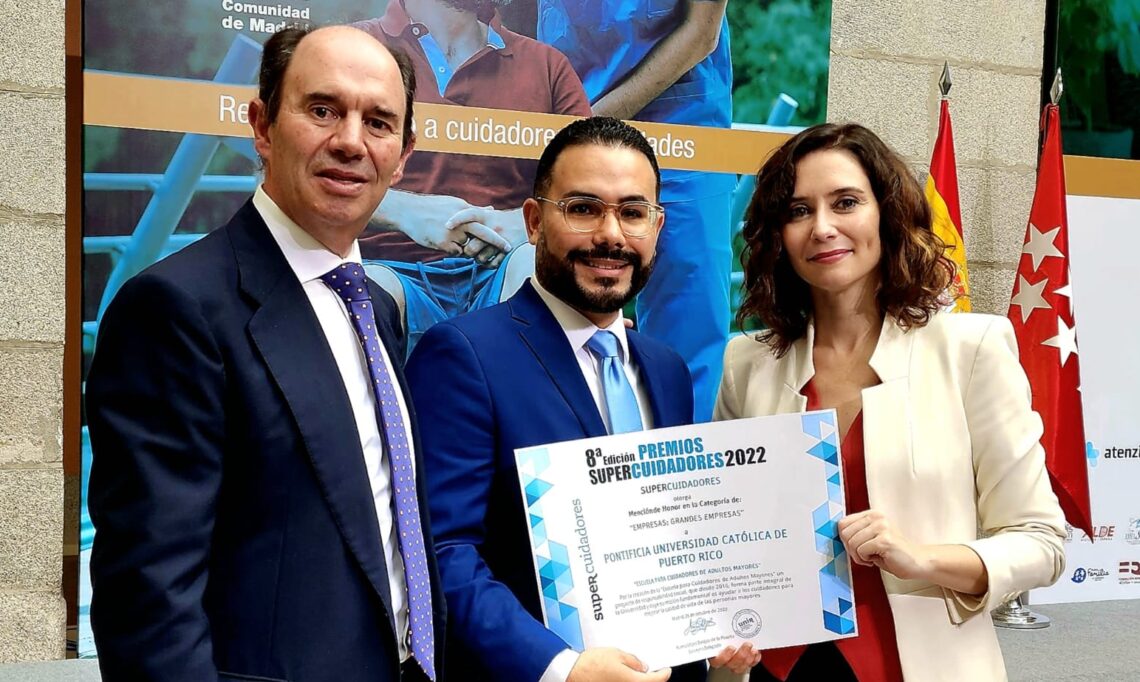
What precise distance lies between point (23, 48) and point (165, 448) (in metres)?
3.43

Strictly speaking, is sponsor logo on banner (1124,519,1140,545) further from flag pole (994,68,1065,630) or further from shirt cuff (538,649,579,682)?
shirt cuff (538,649,579,682)

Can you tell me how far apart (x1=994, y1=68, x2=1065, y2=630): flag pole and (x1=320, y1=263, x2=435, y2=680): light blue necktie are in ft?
14.2

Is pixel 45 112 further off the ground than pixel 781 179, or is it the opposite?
pixel 45 112

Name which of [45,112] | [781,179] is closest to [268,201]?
[781,179]

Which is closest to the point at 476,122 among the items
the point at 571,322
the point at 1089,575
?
the point at 571,322

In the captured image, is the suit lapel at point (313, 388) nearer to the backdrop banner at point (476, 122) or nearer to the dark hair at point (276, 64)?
the dark hair at point (276, 64)

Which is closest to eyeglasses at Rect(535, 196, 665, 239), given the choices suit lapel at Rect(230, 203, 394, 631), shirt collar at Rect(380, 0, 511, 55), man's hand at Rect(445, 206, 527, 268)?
suit lapel at Rect(230, 203, 394, 631)

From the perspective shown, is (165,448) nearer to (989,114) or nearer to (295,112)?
(295,112)

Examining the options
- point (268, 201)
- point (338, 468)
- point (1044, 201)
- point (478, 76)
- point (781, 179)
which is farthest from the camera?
point (1044, 201)

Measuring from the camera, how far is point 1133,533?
227 inches

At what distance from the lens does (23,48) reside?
13.2ft

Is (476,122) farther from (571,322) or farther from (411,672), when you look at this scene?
(411,672)

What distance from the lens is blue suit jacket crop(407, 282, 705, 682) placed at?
5.89ft

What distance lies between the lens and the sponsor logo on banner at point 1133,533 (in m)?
5.75
